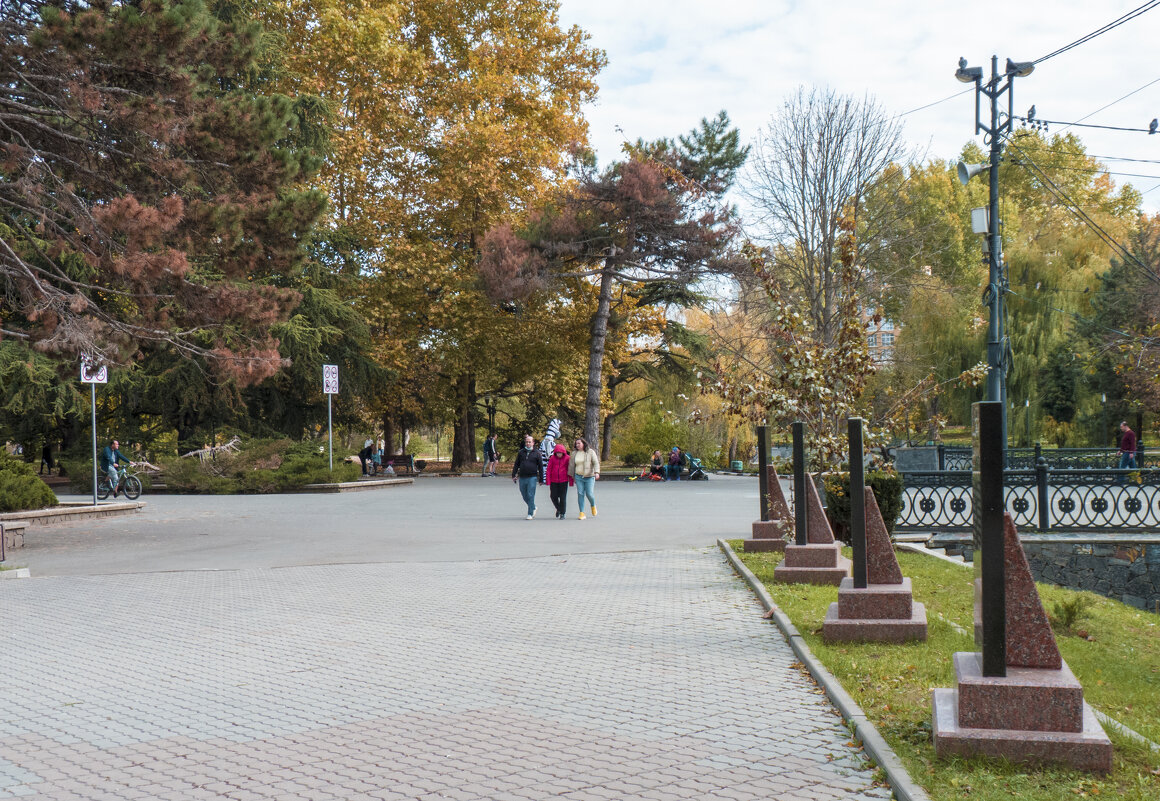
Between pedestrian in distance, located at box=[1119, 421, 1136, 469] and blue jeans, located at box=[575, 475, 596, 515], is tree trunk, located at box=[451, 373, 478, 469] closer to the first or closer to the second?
blue jeans, located at box=[575, 475, 596, 515]

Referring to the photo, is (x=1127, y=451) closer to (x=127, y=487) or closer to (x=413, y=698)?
(x=413, y=698)

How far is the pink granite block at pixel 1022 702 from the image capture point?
4.71 m

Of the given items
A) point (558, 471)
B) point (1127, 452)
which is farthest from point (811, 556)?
point (1127, 452)

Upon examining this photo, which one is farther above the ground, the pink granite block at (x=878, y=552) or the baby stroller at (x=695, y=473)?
the pink granite block at (x=878, y=552)

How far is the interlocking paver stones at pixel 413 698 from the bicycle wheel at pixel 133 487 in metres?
16.0

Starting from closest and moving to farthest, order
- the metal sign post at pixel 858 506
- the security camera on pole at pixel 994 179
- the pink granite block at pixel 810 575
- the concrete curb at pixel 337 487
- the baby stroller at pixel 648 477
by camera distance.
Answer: the metal sign post at pixel 858 506, the pink granite block at pixel 810 575, the security camera on pole at pixel 994 179, the concrete curb at pixel 337 487, the baby stroller at pixel 648 477

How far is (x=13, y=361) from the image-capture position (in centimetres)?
2692

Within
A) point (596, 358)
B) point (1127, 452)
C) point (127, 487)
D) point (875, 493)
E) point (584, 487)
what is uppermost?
point (596, 358)

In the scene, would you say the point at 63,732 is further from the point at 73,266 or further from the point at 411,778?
the point at 73,266

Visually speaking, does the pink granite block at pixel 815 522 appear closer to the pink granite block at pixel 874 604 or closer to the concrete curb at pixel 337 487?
the pink granite block at pixel 874 604

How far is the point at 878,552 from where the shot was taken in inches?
308

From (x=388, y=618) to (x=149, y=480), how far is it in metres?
22.5

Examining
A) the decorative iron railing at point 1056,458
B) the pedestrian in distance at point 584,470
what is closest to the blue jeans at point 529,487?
the pedestrian in distance at point 584,470

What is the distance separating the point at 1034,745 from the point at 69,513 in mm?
19841
